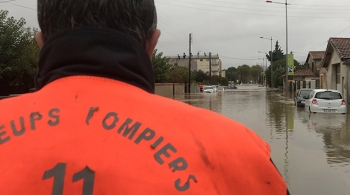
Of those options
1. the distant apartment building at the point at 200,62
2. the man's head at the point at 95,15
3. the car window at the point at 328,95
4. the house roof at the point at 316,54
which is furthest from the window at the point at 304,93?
the distant apartment building at the point at 200,62

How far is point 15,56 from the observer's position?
2459 cm

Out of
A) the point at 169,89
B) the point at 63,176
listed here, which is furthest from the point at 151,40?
the point at 169,89

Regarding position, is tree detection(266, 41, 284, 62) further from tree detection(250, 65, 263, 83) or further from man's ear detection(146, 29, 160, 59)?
A: man's ear detection(146, 29, 160, 59)

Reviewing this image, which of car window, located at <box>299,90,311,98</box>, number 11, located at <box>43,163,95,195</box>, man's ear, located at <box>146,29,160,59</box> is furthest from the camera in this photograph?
car window, located at <box>299,90,311,98</box>

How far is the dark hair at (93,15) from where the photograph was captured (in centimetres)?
127

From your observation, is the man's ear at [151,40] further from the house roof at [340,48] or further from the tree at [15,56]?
the house roof at [340,48]

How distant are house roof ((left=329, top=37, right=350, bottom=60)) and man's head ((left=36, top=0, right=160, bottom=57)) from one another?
28.7 m

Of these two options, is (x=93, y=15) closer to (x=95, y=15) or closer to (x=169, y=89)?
(x=95, y=15)

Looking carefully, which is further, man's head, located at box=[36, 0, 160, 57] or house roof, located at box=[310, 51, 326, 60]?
house roof, located at box=[310, 51, 326, 60]

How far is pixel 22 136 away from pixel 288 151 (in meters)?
9.03

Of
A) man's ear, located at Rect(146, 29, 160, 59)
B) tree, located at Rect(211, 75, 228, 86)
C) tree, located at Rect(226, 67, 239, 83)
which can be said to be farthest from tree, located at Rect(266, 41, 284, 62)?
man's ear, located at Rect(146, 29, 160, 59)

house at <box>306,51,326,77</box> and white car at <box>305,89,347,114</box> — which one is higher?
house at <box>306,51,326,77</box>

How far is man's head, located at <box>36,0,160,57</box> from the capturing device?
4.17 feet

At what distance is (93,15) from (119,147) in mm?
446
